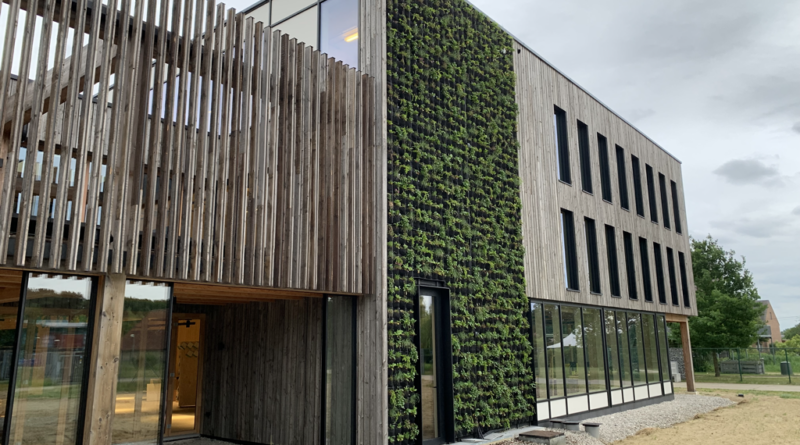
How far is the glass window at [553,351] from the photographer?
36.0 feet

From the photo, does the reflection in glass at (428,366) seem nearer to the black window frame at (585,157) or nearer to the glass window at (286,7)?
the glass window at (286,7)

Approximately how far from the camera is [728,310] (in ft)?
91.4

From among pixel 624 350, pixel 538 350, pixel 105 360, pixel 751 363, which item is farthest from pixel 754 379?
pixel 105 360

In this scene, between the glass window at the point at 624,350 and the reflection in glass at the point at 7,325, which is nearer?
the reflection in glass at the point at 7,325

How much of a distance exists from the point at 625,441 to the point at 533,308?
9.06ft

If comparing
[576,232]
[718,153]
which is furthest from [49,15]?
[718,153]

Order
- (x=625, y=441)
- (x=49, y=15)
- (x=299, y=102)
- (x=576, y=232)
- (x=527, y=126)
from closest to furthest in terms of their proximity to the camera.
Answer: (x=49, y=15)
(x=299, y=102)
(x=625, y=441)
(x=527, y=126)
(x=576, y=232)

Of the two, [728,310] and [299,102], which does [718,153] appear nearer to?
[728,310]

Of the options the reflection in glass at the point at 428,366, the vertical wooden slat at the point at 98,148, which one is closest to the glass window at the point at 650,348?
the reflection in glass at the point at 428,366

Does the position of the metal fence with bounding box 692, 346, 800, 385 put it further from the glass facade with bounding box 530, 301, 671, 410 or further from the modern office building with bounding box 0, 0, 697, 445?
the modern office building with bounding box 0, 0, 697, 445

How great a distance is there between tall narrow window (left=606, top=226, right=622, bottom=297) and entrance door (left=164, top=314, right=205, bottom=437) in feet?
32.0

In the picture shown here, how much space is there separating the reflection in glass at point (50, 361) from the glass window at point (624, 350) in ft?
39.0

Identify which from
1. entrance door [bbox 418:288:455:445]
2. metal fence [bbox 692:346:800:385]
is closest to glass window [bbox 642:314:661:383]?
entrance door [bbox 418:288:455:445]

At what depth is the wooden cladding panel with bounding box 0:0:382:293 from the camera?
192 inches
